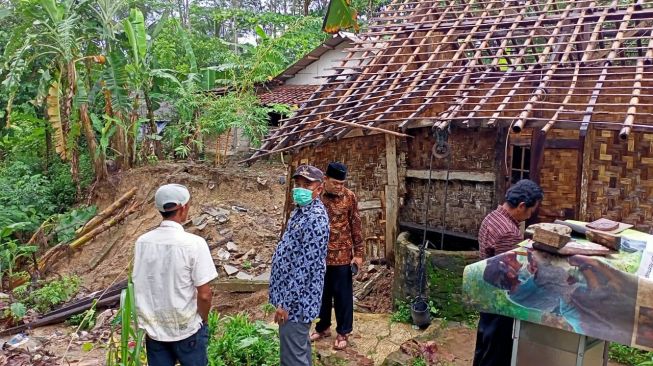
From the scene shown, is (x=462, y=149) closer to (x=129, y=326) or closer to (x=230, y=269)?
(x=129, y=326)

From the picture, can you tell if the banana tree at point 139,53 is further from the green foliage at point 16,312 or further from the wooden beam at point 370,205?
the wooden beam at point 370,205

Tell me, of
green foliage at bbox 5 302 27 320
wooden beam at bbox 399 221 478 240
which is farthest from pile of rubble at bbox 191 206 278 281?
green foliage at bbox 5 302 27 320

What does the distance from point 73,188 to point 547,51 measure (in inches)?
411

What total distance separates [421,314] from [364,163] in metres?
2.29

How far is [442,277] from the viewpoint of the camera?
18.6ft

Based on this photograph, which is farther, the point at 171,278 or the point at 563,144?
the point at 563,144

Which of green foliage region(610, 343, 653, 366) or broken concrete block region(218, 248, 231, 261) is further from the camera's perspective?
broken concrete block region(218, 248, 231, 261)

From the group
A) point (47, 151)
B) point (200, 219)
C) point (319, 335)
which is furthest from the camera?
point (47, 151)

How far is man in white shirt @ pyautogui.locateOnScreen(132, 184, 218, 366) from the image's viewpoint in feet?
10.6

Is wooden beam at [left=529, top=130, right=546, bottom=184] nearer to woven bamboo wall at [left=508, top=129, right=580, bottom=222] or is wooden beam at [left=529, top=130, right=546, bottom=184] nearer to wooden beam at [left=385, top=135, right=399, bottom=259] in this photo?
woven bamboo wall at [left=508, top=129, right=580, bottom=222]

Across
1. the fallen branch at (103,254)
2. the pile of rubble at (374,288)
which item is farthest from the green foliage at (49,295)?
the pile of rubble at (374,288)

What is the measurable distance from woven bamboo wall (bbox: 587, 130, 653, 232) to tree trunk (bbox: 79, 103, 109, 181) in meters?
9.35

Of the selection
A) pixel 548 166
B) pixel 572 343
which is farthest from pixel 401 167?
pixel 572 343

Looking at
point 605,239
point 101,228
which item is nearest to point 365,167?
point 605,239
